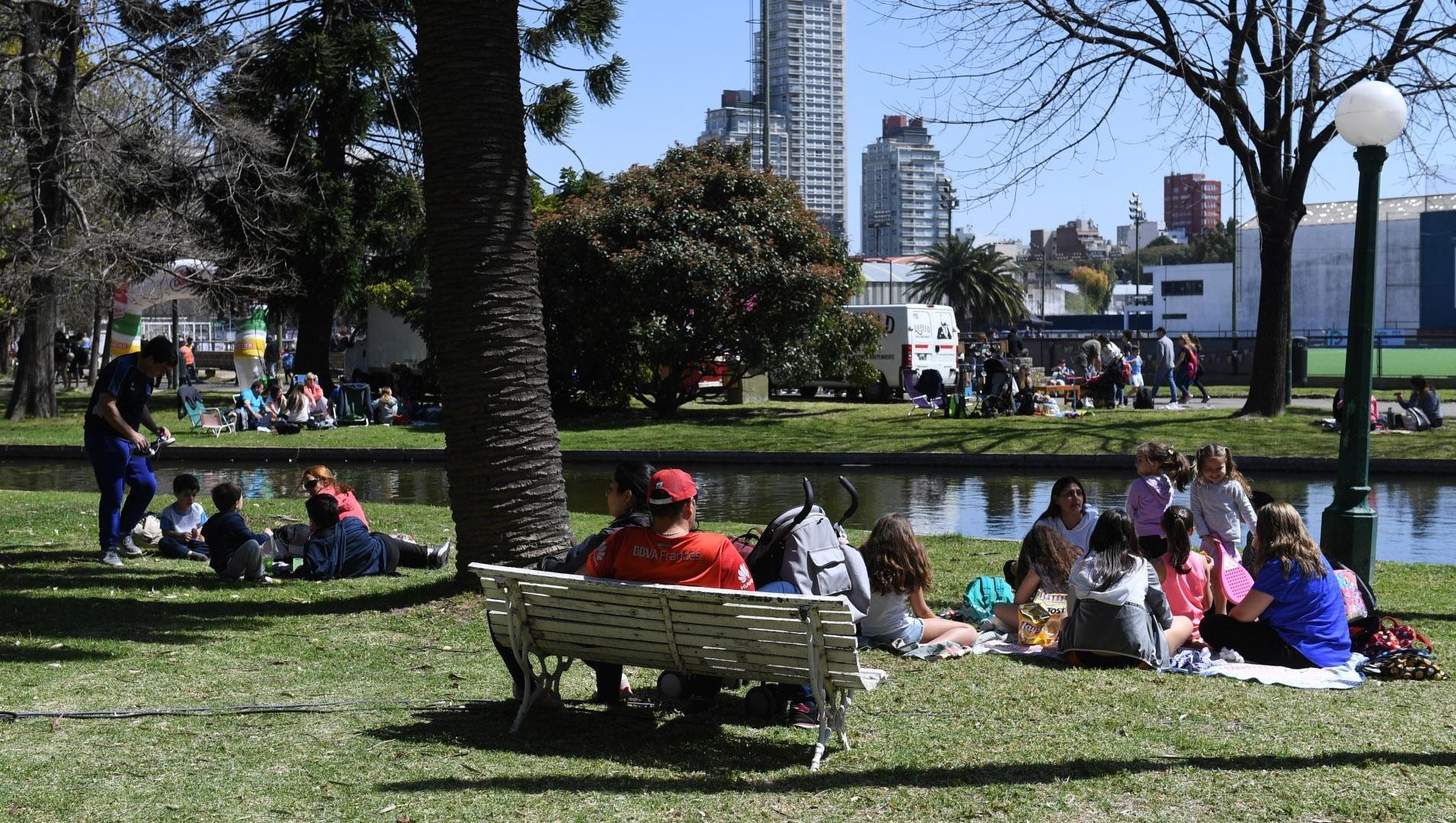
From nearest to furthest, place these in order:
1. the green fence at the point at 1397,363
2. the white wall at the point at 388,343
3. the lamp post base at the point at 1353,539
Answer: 1. the lamp post base at the point at 1353,539
2. the white wall at the point at 388,343
3. the green fence at the point at 1397,363

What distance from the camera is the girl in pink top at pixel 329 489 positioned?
9.63 meters

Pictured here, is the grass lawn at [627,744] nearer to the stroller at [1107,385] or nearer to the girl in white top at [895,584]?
the girl in white top at [895,584]

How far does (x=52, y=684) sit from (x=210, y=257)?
75.9ft

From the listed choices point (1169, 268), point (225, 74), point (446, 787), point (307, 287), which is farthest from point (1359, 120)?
point (1169, 268)

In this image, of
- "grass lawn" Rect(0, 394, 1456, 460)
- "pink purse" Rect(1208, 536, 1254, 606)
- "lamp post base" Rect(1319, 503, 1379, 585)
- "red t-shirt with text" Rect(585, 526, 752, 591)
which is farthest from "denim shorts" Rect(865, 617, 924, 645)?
"grass lawn" Rect(0, 394, 1456, 460)

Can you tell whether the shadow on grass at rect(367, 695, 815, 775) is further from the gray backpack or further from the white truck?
the white truck

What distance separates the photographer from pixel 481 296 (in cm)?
769

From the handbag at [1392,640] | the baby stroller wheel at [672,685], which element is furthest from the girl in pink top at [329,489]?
the handbag at [1392,640]

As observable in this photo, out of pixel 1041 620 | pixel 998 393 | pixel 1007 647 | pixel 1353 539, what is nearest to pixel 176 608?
pixel 1007 647

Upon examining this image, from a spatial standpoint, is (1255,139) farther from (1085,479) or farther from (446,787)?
(446,787)

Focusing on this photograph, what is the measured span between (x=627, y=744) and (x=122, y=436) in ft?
18.7

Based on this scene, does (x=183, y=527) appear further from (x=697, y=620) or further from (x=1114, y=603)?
(x=1114, y=603)

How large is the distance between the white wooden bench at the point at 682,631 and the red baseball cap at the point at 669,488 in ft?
1.14

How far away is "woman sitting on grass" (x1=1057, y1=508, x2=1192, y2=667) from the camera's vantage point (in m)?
6.57
